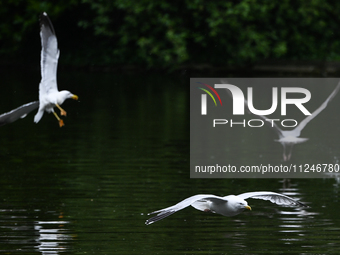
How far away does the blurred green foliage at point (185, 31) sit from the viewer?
119 feet

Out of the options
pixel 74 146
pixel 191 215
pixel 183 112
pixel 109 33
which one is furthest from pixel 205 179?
pixel 109 33

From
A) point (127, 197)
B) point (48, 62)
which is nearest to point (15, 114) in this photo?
point (48, 62)

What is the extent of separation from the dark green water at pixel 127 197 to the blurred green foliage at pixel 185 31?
553 inches

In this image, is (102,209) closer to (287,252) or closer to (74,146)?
(287,252)

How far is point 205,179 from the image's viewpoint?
46.9 feet

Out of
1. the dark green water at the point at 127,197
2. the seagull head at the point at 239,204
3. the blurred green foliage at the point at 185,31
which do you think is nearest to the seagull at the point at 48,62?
the dark green water at the point at 127,197

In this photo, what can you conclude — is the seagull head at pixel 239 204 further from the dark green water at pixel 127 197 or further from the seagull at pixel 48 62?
the seagull at pixel 48 62

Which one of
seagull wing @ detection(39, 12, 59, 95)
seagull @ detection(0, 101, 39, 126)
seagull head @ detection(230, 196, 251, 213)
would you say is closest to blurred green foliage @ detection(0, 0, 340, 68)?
seagull @ detection(0, 101, 39, 126)

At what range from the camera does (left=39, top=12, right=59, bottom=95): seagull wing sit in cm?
920

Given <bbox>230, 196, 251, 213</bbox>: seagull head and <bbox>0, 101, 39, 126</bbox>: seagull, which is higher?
<bbox>0, 101, 39, 126</bbox>: seagull

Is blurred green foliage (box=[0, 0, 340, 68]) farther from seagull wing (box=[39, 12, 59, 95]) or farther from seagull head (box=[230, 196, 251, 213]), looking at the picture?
seagull head (box=[230, 196, 251, 213])

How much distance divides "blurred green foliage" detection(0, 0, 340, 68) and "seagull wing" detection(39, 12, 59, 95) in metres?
25.9

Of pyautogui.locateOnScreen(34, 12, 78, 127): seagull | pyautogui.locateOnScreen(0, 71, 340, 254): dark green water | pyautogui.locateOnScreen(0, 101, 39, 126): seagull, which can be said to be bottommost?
pyautogui.locateOnScreen(0, 71, 340, 254): dark green water

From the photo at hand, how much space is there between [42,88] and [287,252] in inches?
132
